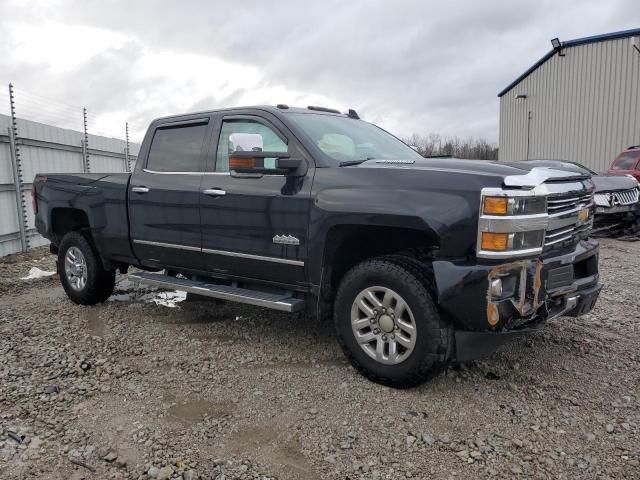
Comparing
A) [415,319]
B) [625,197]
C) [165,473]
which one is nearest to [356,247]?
[415,319]

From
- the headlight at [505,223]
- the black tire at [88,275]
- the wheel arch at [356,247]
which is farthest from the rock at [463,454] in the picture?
the black tire at [88,275]

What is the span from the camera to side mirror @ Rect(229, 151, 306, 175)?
3.71 m

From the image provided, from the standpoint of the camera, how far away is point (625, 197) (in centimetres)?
995

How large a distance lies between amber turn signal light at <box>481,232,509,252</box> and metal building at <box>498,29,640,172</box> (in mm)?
19247

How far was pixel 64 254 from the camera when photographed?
19.2 feet

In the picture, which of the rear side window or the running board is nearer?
the running board

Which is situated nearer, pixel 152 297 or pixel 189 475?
pixel 189 475

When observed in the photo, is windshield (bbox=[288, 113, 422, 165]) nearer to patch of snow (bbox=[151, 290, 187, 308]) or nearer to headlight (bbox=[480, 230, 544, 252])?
headlight (bbox=[480, 230, 544, 252])

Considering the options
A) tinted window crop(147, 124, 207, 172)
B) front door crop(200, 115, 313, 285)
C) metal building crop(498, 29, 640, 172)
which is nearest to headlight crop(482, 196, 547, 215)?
front door crop(200, 115, 313, 285)

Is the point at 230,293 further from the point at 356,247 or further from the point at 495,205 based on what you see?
the point at 495,205

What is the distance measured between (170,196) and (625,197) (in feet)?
28.8

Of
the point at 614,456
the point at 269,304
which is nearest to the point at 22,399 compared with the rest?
the point at 269,304

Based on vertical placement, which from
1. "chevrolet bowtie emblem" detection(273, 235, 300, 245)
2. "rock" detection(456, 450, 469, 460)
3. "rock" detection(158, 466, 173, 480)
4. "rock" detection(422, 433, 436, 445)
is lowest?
"rock" detection(456, 450, 469, 460)

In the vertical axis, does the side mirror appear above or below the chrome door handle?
above
